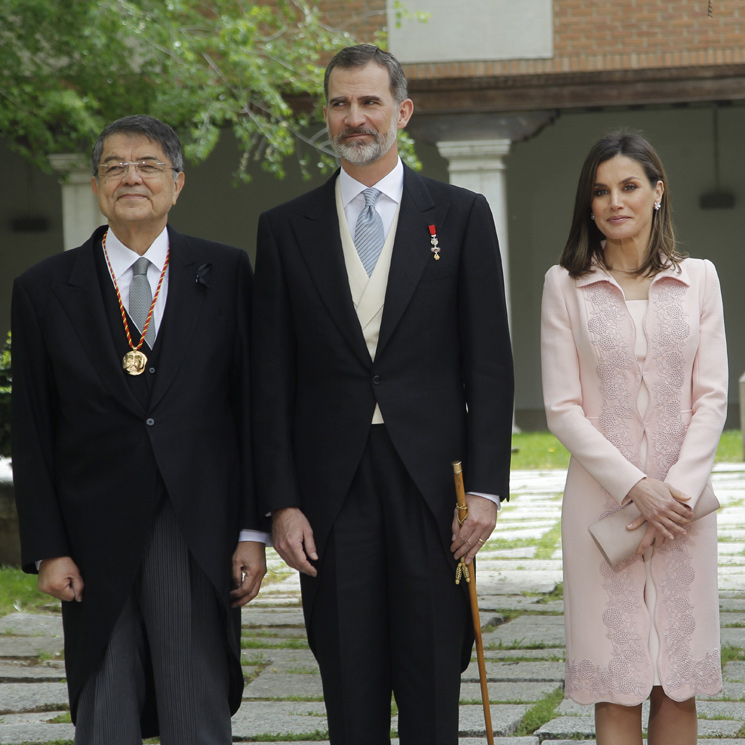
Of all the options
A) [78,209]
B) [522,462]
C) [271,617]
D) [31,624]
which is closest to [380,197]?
[271,617]

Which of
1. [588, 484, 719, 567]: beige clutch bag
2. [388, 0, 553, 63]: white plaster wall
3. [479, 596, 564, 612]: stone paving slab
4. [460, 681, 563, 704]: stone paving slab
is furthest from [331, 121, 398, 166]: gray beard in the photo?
[388, 0, 553, 63]: white plaster wall

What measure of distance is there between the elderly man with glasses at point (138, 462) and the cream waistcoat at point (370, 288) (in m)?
0.33

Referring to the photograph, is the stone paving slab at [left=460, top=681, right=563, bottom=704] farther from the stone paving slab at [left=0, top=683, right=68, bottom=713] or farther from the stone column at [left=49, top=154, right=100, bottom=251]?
the stone column at [left=49, top=154, right=100, bottom=251]

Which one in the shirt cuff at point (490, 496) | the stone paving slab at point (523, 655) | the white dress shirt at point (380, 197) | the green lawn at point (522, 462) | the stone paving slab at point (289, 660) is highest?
the white dress shirt at point (380, 197)

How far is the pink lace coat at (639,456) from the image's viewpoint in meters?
3.21

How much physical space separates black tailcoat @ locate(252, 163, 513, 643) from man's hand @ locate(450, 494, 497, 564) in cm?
3

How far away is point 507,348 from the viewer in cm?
311

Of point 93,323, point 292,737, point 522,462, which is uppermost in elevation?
point 93,323

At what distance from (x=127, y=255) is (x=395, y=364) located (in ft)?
2.50

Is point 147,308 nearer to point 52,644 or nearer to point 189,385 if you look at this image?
point 189,385

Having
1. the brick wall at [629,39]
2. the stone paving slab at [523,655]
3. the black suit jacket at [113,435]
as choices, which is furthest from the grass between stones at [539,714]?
the brick wall at [629,39]

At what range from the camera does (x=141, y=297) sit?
3.15m

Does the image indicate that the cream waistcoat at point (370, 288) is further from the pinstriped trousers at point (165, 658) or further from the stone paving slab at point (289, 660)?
the stone paving slab at point (289, 660)

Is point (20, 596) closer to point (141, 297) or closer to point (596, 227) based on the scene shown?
point (141, 297)
